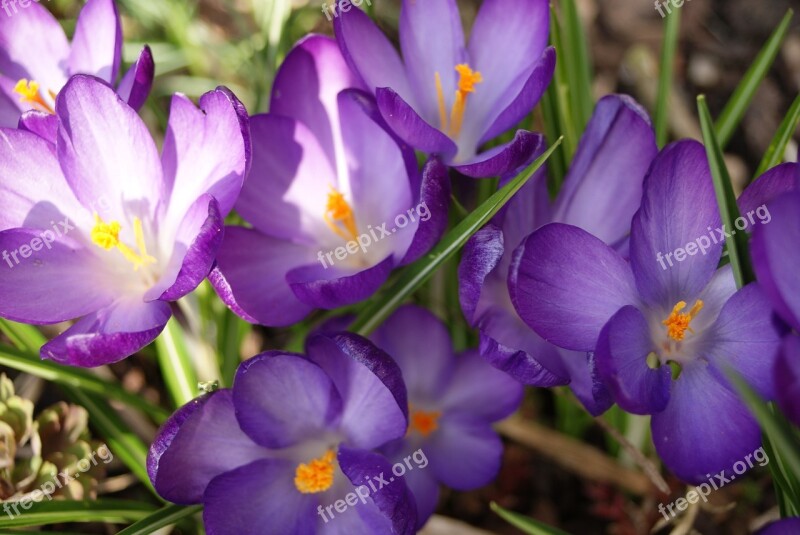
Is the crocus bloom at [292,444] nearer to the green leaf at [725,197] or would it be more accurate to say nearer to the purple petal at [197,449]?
the purple petal at [197,449]

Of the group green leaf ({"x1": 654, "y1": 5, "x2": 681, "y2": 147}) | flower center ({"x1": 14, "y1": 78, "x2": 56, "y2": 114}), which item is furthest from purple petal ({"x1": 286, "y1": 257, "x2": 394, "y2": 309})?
green leaf ({"x1": 654, "y1": 5, "x2": 681, "y2": 147})

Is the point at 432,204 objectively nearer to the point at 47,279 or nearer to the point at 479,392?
the point at 479,392

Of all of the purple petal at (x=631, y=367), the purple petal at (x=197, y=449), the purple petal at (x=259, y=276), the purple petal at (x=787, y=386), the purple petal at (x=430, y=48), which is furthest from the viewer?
the purple petal at (x=430, y=48)

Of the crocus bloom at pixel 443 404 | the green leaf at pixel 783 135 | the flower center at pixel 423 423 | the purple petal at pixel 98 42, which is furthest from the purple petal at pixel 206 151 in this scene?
the green leaf at pixel 783 135

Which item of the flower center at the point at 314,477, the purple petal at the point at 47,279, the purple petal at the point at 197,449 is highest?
the purple petal at the point at 47,279

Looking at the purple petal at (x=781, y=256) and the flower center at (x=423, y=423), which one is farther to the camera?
the flower center at (x=423, y=423)

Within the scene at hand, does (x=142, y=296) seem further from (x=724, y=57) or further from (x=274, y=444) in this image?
(x=724, y=57)

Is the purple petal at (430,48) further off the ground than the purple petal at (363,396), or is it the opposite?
the purple petal at (430,48)
